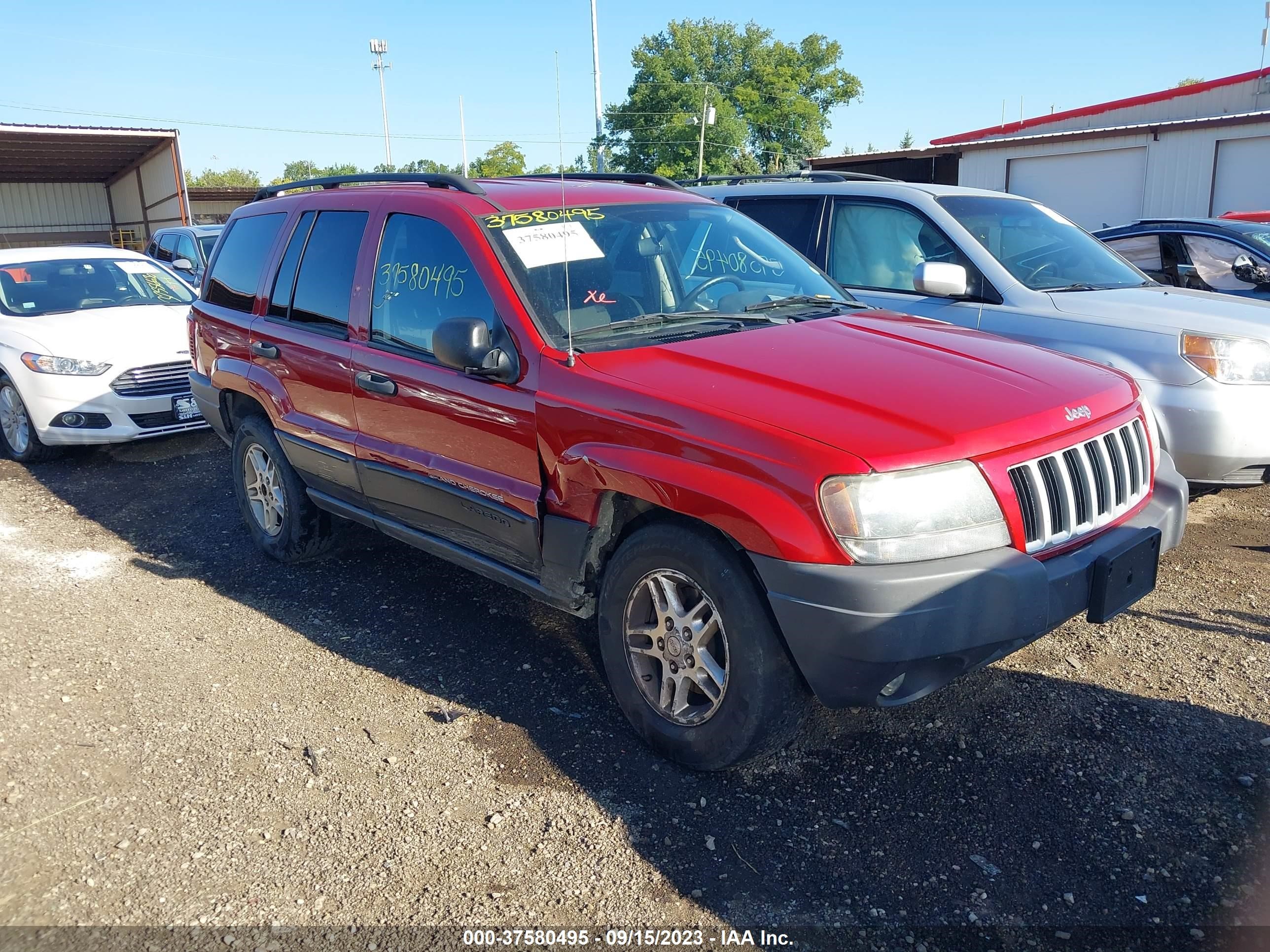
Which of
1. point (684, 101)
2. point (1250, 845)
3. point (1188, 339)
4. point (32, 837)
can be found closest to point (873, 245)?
point (1188, 339)

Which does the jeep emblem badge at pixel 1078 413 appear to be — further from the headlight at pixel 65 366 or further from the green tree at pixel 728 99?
the green tree at pixel 728 99

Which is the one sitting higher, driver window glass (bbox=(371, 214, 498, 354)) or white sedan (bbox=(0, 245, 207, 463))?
driver window glass (bbox=(371, 214, 498, 354))

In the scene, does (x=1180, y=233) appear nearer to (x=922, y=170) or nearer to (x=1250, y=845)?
(x=1250, y=845)

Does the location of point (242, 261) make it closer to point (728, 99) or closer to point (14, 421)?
point (14, 421)

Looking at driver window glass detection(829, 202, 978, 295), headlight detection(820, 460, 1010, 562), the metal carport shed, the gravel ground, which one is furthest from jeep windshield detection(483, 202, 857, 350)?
the metal carport shed

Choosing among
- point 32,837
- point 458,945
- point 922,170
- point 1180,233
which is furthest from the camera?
point 922,170

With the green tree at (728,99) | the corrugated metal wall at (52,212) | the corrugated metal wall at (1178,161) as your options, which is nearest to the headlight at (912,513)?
the corrugated metal wall at (1178,161)

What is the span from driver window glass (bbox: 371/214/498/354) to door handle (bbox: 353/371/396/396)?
0.49 ft

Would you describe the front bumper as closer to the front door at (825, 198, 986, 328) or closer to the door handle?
the door handle

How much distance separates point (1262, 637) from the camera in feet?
13.8

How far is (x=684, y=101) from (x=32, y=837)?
2157 inches

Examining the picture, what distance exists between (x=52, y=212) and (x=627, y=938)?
34.6 metres

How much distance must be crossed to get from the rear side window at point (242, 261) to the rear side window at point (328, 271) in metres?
0.39

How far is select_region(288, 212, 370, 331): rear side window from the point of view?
4.59m
